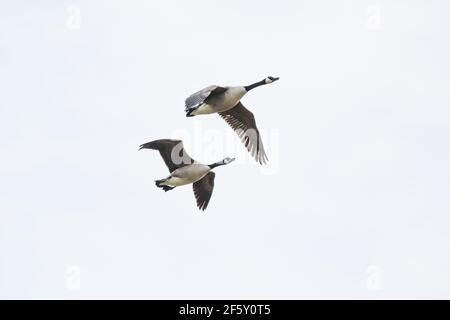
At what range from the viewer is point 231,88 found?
23484 millimetres

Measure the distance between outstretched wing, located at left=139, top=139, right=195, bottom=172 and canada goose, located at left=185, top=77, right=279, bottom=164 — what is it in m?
1.18

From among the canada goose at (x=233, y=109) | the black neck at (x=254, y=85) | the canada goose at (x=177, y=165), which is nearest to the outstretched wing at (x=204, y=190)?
the canada goose at (x=177, y=165)

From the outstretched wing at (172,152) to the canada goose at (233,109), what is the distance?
1179 mm

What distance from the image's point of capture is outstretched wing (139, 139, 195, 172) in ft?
77.6

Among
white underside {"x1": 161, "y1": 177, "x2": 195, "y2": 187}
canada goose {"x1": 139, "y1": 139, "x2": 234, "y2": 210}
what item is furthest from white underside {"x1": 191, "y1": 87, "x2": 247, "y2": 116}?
white underside {"x1": 161, "y1": 177, "x2": 195, "y2": 187}

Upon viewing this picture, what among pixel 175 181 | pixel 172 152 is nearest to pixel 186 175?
pixel 175 181

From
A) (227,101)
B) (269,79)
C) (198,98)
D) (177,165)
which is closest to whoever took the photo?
(198,98)

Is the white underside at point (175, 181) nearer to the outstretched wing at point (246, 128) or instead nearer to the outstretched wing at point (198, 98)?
the outstretched wing at point (198, 98)

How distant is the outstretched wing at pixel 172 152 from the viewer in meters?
23.7

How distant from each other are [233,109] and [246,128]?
0.52 meters

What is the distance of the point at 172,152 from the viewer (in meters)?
23.9

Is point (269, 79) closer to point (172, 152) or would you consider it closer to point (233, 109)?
point (233, 109)
